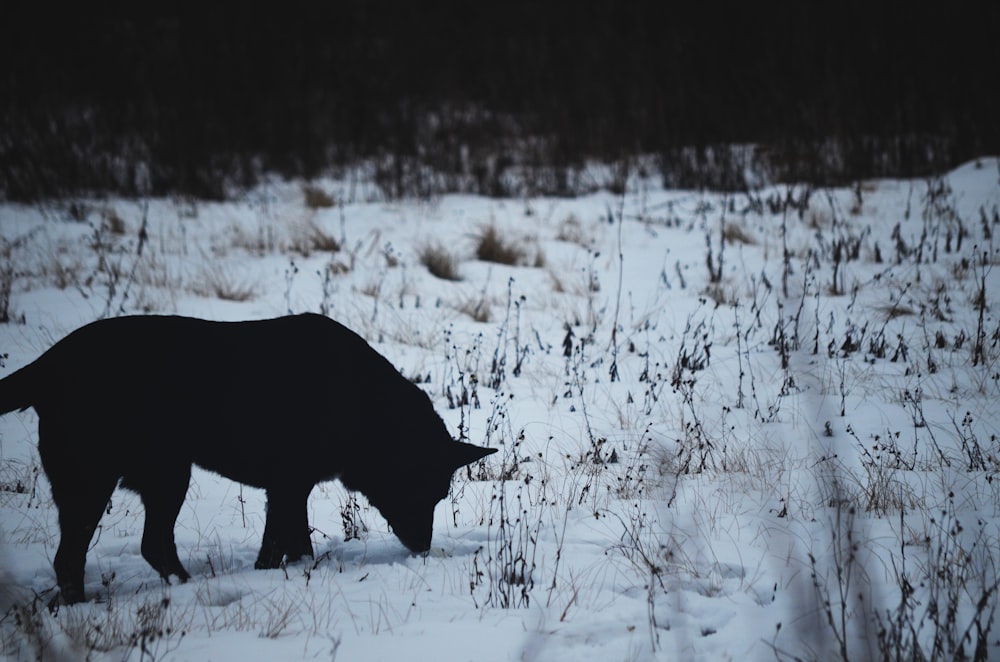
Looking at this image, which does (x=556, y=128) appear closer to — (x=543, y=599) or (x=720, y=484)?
(x=720, y=484)

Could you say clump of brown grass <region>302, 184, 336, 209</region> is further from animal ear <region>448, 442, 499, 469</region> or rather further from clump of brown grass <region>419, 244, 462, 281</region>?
animal ear <region>448, 442, 499, 469</region>

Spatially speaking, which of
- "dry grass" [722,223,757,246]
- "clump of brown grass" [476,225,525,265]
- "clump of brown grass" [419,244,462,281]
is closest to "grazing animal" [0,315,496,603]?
"clump of brown grass" [419,244,462,281]

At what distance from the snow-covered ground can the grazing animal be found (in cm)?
14

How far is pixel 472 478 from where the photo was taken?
3.65 metres

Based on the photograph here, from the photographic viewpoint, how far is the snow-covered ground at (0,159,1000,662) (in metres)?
2.29

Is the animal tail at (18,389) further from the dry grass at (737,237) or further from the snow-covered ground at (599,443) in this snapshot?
the dry grass at (737,237)

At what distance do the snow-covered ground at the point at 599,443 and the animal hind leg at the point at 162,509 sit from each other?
119 millimetres

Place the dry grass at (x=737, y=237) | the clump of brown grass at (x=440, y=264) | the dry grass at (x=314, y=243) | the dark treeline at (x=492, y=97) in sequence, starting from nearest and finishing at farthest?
the clump of brown grass at (x=440, y=264), the dry grass at (x=314, y=243), the dry grass at (x=737, y=237), the dark treeline at (x=492, y=97)

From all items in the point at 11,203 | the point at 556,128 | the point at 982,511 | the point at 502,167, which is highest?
the point at 556,128

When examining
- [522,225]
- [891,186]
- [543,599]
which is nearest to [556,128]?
[522,225]

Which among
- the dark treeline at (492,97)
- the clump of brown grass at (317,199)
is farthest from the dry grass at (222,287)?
the dark treeline at (492,97)

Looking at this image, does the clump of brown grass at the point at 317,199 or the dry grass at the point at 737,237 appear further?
the clump of brown grass at the point at 317,199

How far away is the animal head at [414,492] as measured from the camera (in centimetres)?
292

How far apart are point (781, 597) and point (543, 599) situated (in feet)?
2.63
